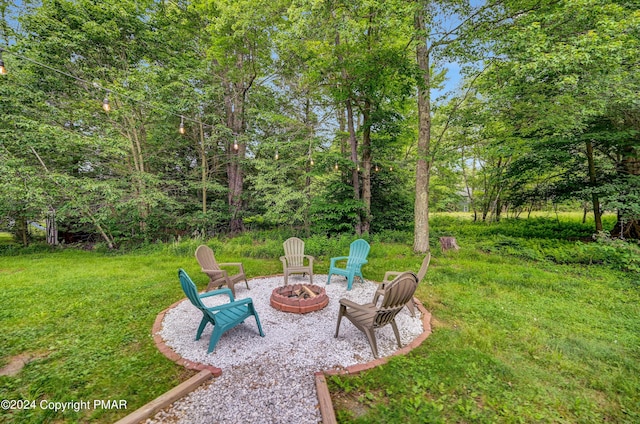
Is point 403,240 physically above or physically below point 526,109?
below

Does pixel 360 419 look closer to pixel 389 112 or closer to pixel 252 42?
pixel 389 112

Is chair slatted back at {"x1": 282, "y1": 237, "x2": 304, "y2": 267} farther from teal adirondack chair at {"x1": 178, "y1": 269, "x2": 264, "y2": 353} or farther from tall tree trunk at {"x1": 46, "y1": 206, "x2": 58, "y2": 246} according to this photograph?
tall tree trunk at {"x1": 46, "y1": 206, "x2": 58, "y2": 246}

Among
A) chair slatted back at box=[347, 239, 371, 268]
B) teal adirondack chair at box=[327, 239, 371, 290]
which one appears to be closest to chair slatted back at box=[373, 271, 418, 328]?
teal adirondack chair at box=[327, 239, 371, 290]

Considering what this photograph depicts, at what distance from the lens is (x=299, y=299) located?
3426mm

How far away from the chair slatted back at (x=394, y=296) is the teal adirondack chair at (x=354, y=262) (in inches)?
67.7

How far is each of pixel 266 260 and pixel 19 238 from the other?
10172 millimetres

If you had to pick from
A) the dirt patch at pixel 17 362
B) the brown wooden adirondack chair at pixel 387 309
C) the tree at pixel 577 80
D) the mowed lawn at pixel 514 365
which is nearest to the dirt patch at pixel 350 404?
the mowed lawn at pixel 514 365

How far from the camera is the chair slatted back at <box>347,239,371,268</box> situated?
455 centimetres

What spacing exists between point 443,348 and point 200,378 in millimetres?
2363

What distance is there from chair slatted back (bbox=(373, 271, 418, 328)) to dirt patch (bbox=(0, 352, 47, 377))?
3358 millimetres

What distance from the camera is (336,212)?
780cm

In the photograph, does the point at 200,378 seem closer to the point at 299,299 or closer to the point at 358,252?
the point at 299,299

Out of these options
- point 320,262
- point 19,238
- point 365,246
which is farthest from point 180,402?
point 19,238

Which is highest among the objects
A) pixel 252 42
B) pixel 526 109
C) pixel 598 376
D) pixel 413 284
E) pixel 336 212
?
pixel 252 42
